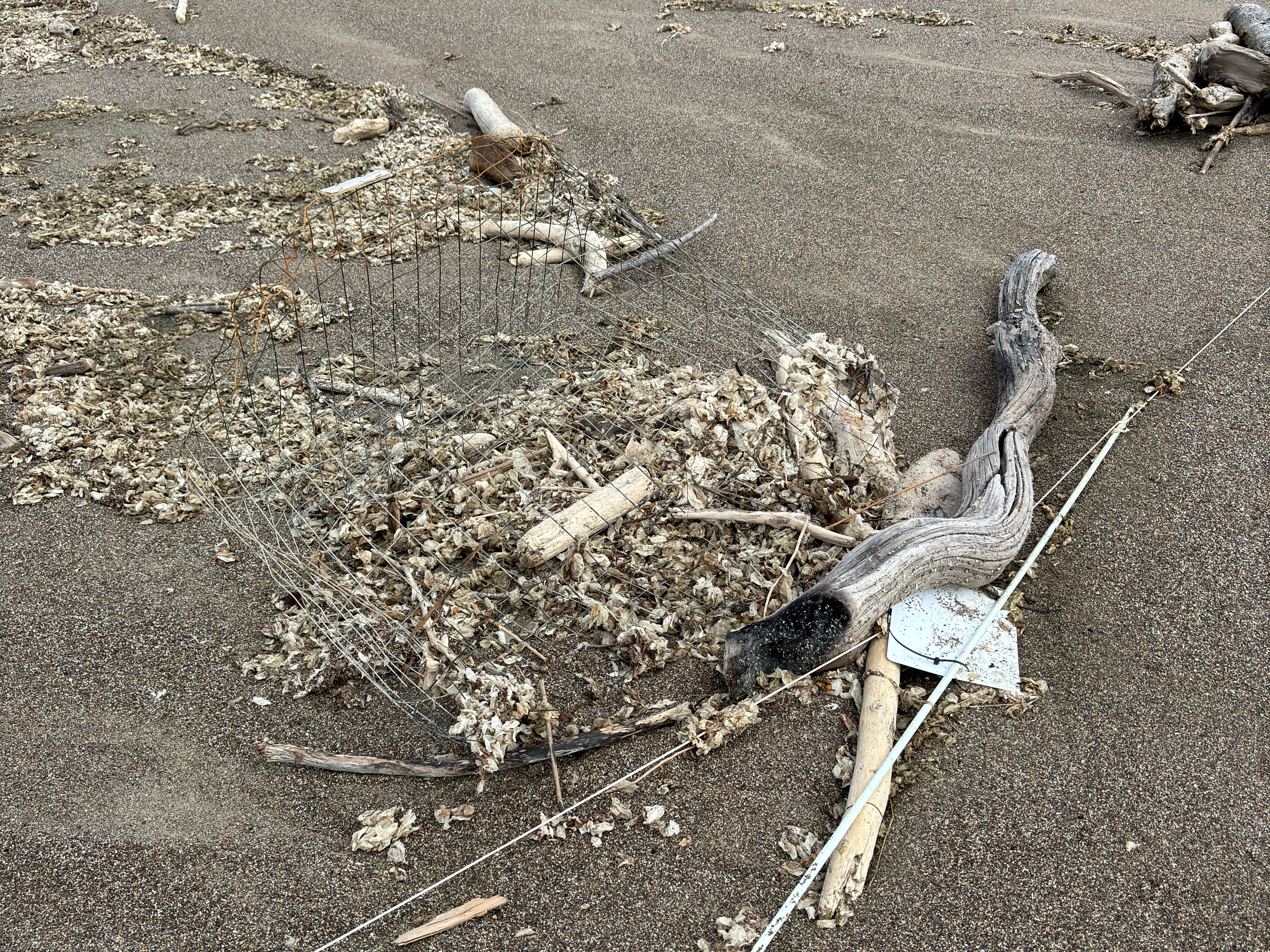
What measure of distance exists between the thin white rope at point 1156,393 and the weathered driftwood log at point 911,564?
0.16 m

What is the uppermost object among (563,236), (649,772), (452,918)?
(563,236)

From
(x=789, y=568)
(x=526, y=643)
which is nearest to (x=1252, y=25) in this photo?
(x=789, y=568)

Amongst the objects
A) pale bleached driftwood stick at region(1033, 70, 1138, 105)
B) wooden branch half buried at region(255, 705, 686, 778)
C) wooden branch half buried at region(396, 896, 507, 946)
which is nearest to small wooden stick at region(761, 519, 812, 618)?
wooden branch half buried at region(255, 705, 686, 778)

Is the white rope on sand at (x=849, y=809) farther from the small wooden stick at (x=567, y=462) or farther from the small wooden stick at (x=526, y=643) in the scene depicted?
the small wooden stick at (x=567, y=462)

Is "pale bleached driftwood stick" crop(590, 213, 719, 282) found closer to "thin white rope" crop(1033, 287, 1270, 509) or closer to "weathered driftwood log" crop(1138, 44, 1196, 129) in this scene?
"thin white rope" crop(1033, 287, 1270, 509)

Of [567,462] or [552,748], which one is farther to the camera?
[567,462]

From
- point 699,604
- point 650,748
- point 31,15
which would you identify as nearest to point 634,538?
point 699,604

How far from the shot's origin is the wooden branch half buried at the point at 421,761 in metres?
2.81

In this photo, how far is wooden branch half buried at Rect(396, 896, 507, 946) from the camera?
242 centimetres

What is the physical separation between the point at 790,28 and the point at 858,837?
889 cm

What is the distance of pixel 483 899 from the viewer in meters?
2.51

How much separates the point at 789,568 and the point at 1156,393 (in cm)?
252

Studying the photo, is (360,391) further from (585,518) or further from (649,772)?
(649,772)

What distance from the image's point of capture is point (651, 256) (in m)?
5.52
